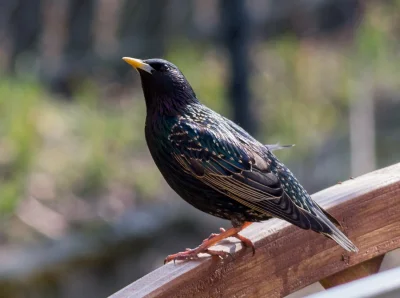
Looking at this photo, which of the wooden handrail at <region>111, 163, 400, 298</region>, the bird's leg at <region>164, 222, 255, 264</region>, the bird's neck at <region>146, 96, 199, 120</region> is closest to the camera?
the wooden handrail at <region>111, 163, 400, 298</region>

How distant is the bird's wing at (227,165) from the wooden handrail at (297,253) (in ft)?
1.14

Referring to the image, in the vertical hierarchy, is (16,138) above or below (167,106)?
below

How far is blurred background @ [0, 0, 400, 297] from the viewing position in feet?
18.1

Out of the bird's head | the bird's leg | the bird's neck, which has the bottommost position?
the bird's leg

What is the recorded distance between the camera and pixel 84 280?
17.7ft

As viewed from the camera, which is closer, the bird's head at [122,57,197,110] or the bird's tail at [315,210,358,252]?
the bird's tail at [315,210,358,252]

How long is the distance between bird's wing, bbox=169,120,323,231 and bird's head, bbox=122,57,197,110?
0.11 m

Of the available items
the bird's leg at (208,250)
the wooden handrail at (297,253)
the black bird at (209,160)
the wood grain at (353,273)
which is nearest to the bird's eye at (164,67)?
the black bird at (209,160)

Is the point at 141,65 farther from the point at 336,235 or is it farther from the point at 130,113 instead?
the point at 130,113

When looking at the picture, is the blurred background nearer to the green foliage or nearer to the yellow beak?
the green foliage

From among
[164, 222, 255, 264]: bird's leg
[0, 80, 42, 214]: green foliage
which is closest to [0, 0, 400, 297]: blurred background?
[0, 80, 42, 214]: green foliage

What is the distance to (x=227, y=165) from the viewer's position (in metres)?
2.96

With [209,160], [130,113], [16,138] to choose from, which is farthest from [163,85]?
[130,113]

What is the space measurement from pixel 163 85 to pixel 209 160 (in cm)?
31
